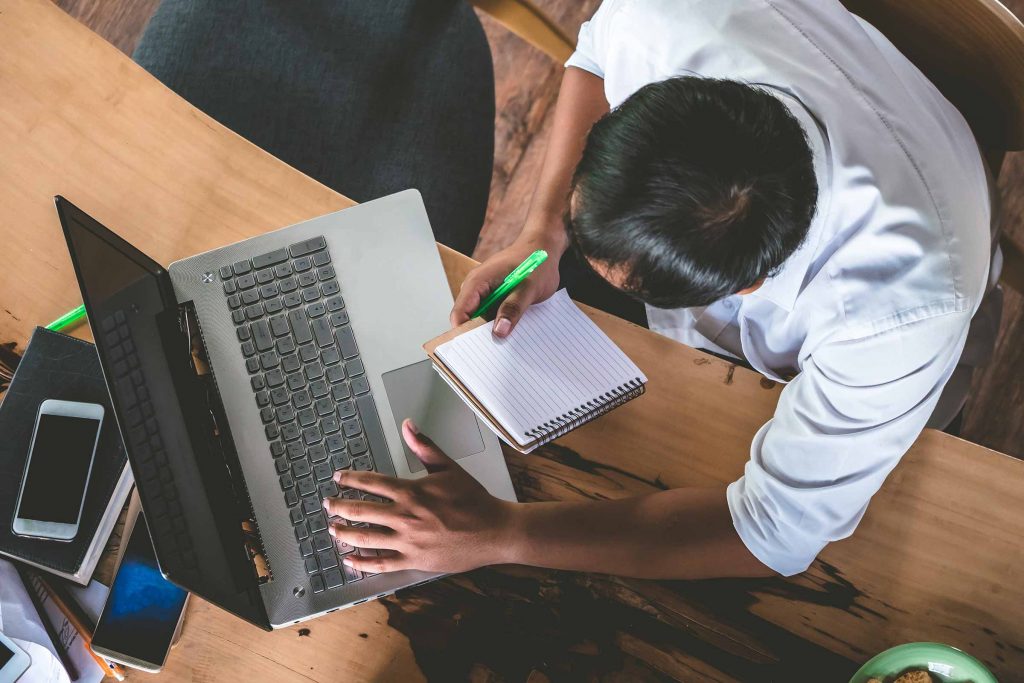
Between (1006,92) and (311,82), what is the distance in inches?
38.6

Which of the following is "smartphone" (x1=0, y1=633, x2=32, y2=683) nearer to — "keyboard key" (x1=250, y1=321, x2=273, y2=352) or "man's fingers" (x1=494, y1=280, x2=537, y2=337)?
"keyboard key" (x1=250, y1=321, x2=273, y2=352)

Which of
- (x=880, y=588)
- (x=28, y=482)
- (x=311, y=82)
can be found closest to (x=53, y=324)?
(x=28, y=482)

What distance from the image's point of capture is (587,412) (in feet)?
2.79

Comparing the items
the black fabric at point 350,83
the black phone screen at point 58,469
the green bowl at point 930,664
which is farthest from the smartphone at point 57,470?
the green bowl at point 930,664

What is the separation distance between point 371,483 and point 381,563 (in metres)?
0.09

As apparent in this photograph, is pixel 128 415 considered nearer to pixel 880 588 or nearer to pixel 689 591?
pixel 689 591

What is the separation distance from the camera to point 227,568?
31.4 inches

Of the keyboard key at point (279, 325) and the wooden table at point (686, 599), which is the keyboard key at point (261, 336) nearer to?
the keyboard key at point (279, 325)

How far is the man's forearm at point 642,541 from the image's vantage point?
857 mm

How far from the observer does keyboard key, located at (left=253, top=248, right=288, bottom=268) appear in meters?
0.94

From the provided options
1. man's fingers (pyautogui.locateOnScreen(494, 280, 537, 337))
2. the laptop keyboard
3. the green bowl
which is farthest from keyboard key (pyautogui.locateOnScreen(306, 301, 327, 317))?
the green bowl

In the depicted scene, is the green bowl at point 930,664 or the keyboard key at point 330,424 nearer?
the green bowl at point 930,664

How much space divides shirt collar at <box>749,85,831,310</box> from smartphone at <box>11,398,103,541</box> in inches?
31.0

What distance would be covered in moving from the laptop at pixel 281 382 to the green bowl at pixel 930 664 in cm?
43
